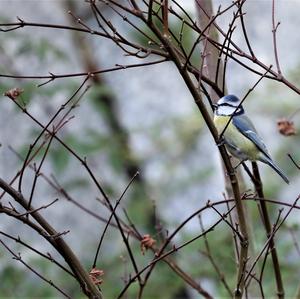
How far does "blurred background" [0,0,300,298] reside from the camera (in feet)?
13.9

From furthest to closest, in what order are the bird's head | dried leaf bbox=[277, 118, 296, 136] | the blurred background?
the blurred background < dried leaf bbox=[277, 118, 296, 136] < the bird's head

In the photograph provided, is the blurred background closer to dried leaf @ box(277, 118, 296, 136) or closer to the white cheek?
dried leaf @ box(277, 118, 296, 136)

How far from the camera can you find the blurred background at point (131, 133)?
425cm

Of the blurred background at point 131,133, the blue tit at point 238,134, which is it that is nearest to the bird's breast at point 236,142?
the blue tit at point 238,134

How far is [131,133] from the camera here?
16.3 feet

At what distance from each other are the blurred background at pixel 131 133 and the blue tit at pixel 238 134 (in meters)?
→ 1.95

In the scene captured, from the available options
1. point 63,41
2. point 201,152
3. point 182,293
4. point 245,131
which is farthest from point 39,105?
point 245,131

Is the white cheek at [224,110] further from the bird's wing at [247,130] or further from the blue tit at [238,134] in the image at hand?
the bird's wing at [247,130]

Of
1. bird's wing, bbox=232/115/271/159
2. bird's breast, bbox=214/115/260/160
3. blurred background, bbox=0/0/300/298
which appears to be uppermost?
blurred background, bbox=0/0/300/298

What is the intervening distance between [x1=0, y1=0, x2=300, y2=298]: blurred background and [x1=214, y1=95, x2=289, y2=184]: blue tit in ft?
6.41

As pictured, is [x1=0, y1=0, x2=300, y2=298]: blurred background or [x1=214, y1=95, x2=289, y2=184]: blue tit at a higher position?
[x1=0, y1=0, x2=300, y2=298]: blurred background

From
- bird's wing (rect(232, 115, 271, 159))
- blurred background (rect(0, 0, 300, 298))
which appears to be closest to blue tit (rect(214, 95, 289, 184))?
bird's wing (rect(232, 115, 271, 159))

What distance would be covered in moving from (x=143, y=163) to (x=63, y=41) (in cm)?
157

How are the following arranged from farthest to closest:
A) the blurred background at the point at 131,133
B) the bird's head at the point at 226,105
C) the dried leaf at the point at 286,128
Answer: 1. the blurred background at the point at 131,133
2. the dried leaf at the point at 286,128
3. the bird's head at the point at 226,105
